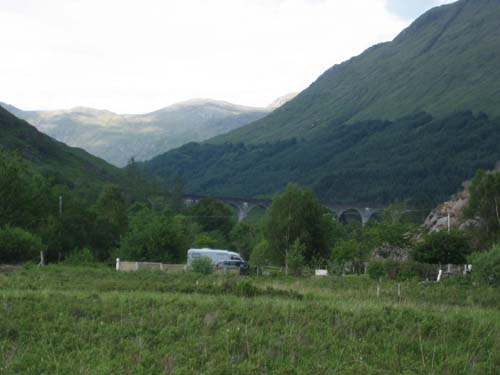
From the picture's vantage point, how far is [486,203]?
85.7 metres

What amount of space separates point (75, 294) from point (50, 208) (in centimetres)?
5119

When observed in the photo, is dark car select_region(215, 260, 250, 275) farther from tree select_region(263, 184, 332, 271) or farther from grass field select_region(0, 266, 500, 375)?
grass field select_region(0, 266, 500, 375)

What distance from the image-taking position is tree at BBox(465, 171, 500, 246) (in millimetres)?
83875

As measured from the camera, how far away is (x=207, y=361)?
1873 cm

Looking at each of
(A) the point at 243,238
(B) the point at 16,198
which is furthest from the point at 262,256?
(A) the point at 243,238

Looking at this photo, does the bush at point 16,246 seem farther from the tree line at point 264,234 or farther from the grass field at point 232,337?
the grass field at point 232,337

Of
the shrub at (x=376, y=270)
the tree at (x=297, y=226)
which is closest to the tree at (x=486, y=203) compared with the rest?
the tree at (x=297, y=226)

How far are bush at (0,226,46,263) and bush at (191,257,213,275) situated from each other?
12.5 meters

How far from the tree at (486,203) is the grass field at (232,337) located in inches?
2323

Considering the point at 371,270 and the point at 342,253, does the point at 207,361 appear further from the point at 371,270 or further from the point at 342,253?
the point at 342,253

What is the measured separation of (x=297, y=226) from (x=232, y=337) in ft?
190

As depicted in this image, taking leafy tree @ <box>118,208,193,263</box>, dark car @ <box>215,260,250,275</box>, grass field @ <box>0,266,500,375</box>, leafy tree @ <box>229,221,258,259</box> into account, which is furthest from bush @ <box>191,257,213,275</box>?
leafy tree @ <box>229,221,258,259</box>

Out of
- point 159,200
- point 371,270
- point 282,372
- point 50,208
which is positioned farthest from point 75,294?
point 159,200

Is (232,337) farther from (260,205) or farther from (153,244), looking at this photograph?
(260,205)
